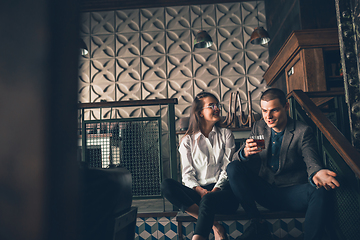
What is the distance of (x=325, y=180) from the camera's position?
1486mm

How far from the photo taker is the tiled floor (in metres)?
2.07

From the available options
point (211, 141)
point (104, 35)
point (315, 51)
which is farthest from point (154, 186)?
point (104, 35)

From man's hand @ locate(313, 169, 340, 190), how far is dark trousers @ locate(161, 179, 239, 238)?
0.58 m

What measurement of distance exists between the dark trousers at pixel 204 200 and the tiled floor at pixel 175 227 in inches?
11.6

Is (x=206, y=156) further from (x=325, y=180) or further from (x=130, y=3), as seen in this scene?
(x=130, y=3)

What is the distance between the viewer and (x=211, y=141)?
2.21 meters

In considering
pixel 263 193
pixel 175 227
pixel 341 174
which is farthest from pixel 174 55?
pixel 341 174

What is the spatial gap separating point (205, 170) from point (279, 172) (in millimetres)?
559

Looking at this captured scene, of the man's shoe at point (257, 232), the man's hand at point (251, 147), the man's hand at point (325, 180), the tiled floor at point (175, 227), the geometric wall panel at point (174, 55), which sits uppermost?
the geometric wall panel at point (174, 55)

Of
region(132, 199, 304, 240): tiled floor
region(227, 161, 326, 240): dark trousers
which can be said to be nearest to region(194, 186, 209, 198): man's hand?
region(227, 161, 326, 240): dark trousers

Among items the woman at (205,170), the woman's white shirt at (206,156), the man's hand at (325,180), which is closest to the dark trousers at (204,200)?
the woman at (205,170)

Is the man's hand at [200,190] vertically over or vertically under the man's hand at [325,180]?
under

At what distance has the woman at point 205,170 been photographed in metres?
1.79

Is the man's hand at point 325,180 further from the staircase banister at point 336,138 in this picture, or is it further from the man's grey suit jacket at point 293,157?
the man's grey suit jacket at point 293,157
